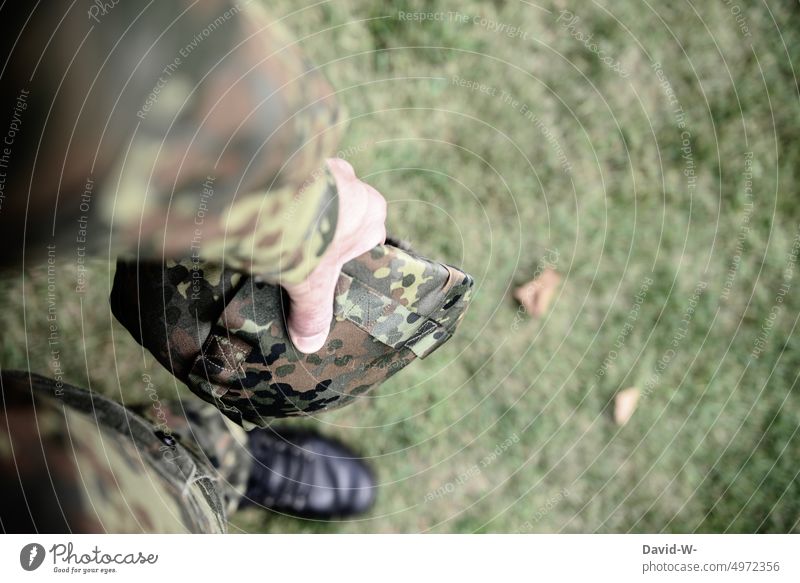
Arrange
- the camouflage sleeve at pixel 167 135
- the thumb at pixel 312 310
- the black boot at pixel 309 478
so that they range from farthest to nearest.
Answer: the black boot at pixel 309 478
the thumb at pixel 312 310
the camouflage sleeve at pixel 167 135

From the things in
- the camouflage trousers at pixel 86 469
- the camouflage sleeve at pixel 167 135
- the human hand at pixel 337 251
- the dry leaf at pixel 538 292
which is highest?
the camouflage sleeve at pixel 167 135

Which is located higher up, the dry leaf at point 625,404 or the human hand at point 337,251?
the human hand at point 337,251

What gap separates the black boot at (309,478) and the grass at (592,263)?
0.9 inches

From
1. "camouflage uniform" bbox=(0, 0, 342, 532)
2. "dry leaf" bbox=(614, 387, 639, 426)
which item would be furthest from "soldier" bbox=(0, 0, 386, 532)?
"dry leaf" bbox=(614, 387, 639, 426)

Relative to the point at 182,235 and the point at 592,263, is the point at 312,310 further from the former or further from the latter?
the point at 592,263

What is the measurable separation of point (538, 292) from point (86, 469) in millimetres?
596

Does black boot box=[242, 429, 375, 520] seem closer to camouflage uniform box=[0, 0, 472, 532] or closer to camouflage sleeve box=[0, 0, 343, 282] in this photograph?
camouflage uniform box=[0, 0, 472, 532]

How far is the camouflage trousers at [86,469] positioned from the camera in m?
0.48

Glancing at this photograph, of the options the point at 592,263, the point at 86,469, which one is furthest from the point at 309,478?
the point at 592,263

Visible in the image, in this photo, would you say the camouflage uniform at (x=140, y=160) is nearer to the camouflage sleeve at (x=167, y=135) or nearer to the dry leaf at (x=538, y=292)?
the camouflage sleeve at (x=167, y=135)

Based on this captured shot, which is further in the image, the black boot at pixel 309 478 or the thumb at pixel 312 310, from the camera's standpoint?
the black boot at pixel 309 478

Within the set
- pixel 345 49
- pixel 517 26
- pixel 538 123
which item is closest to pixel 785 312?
pixel 538 123

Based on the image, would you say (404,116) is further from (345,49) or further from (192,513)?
(192,513)

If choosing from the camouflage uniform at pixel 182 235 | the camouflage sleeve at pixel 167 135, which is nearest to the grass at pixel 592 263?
the camouflage uniform at pixel 182 235
